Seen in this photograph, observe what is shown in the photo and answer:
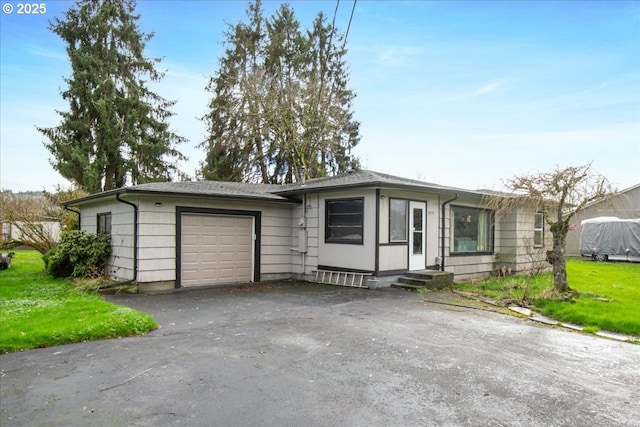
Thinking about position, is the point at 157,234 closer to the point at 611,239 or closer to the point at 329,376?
the point at 329,376

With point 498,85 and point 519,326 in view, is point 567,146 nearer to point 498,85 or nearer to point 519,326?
point 498,85

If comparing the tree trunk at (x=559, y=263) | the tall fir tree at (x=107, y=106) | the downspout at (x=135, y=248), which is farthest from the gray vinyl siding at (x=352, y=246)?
the tall fir tree at (x=107, y=106)

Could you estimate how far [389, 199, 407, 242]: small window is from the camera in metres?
9.75

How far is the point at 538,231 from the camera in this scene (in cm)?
1355

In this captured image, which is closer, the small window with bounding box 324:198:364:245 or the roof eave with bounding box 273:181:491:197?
the roof eave with bounding box 273:181:491:197

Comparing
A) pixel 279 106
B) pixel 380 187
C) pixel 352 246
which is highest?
pixel 279 106

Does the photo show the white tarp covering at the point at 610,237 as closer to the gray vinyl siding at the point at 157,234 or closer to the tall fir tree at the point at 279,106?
the tall fir tree at the point at 279,106

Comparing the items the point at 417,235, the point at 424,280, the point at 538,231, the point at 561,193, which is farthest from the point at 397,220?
the point at 538,231

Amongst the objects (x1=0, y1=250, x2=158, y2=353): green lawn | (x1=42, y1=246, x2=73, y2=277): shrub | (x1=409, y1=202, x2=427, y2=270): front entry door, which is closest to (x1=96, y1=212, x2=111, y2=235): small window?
(x1=42, y1=246, x2=73, y2=277): shrub

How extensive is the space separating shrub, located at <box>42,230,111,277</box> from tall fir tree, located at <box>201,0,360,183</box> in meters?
12.2

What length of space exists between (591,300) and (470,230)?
4625 millimetres

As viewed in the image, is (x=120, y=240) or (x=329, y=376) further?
(x=120, y=240)

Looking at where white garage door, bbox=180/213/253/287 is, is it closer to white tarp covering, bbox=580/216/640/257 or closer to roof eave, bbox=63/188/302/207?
roof eave, bbox=63/188/302/207

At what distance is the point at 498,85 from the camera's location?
500 inches
